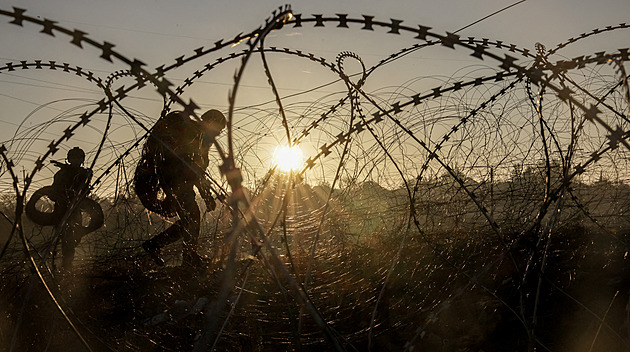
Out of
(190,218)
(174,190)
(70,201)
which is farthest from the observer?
(174,190)

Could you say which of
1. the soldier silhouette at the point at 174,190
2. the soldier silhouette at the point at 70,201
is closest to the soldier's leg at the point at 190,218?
the soldier silhouette at the point at 174,190

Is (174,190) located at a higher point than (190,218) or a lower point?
higher

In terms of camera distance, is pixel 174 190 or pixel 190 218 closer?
pixel 190 218

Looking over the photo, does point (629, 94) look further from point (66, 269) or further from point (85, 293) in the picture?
point (66, 269)

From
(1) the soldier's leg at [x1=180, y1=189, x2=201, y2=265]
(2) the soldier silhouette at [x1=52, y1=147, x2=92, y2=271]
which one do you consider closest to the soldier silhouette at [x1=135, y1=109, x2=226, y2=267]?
(1) the soldier's leg at [x1=180, y1=189, x2=201, y2=265]

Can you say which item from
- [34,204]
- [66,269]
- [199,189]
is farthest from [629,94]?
[34,204]

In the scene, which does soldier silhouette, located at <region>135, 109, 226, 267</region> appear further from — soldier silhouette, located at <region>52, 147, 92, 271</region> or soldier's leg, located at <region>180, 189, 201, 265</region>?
soldier silhouette, located at <region>52, 147, 92, 271</region>

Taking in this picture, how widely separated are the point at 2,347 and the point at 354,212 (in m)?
3.26

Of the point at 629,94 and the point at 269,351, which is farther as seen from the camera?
the point at 269,351

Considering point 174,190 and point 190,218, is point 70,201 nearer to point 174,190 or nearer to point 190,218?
point 174,190

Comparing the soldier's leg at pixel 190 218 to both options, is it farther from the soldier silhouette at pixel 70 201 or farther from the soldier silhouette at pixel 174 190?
the soldier silhouette at pixel 70 201

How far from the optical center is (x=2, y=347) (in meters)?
3.76

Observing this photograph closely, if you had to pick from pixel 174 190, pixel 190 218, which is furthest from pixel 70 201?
pixel 190 218

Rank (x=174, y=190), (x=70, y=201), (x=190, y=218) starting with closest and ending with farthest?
(x=70, y=201)
(x=190, y=218)
(x=174, y=190)
